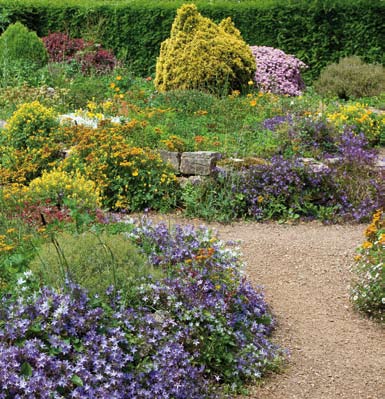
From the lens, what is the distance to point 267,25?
Answer: 13594 millimetres

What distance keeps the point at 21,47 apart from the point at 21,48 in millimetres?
16

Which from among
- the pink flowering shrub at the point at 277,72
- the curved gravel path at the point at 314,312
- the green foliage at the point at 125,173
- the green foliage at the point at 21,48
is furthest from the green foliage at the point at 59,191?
the green foliage at the point at 21,48

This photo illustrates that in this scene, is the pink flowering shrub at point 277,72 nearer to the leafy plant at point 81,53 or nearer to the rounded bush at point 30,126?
the leafy plant at point 81,53

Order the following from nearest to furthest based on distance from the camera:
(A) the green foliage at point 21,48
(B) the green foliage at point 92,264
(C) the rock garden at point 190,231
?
(C) the rock garden at point 190,231, (B) the green foliage at point 92,264, (A) the green foliage at point 21,48

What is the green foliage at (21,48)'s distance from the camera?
12.1 meters

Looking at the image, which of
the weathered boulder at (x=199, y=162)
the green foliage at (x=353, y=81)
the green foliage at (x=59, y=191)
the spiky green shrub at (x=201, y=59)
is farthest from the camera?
the green foliage at (x=353, y=81)

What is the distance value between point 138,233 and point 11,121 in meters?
3.68

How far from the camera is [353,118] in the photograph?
8.63 metres

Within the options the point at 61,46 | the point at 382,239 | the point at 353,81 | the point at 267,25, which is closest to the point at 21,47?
the point at 61,46

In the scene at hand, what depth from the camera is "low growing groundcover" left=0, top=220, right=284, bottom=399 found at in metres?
3.40

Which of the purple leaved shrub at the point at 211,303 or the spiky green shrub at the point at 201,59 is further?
the spiky green shrub at the point at 201,59

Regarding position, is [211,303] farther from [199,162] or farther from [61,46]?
[61,46]

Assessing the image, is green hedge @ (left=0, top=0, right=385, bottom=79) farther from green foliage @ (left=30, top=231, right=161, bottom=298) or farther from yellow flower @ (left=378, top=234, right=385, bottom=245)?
green foliage @ (left=30, top=231, right=161, bottom=298)

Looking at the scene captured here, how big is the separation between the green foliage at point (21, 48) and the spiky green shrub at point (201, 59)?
2425 millimetres
